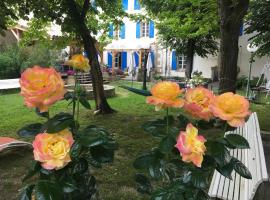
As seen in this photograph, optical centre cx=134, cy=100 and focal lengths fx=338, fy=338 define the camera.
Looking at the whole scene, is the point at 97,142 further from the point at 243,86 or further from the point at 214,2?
the point at 243,86

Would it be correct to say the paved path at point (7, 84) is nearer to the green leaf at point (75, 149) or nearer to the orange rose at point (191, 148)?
the green leaf at point (75, 149)

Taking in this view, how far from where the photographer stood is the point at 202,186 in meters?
1.31

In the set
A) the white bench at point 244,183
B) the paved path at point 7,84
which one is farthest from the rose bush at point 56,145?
the paved path at point 7,84

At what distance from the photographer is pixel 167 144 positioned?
4.28ft

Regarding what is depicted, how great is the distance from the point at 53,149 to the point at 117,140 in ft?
16.5

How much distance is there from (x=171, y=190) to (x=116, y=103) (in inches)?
408

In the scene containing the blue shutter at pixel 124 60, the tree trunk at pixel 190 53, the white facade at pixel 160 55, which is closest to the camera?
the tree trunk at pixel 190 53

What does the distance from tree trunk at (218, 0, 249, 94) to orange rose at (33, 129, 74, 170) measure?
5065 millimetres

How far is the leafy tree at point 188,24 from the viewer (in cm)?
927

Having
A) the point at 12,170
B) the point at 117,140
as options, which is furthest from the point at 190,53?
the point at 12,170

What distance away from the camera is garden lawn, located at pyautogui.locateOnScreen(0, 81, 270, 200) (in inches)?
156

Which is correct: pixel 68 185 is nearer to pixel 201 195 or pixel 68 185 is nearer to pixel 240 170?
pixel 201 195

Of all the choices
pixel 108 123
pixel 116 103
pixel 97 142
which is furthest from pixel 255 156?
pixel 116 103

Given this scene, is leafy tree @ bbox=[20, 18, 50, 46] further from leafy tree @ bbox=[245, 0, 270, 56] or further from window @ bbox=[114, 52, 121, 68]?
window @ bbox=[114, 52, 121, 68]
